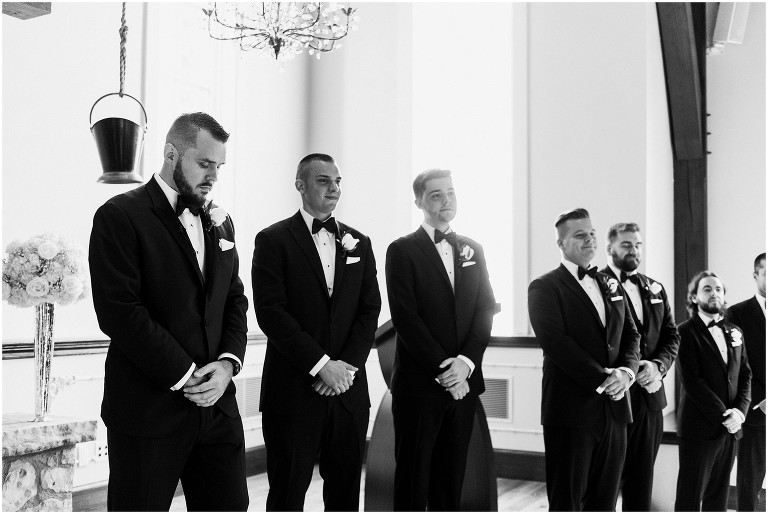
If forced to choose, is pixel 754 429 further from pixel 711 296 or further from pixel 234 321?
pixel 234 321

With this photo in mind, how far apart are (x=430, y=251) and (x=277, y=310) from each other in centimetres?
80

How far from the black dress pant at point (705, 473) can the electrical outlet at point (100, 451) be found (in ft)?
10.9

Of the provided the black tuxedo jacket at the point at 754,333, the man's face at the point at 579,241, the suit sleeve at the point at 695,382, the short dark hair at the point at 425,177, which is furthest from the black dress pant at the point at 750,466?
the short dark hair at the point at 425,177

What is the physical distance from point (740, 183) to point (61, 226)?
529cm

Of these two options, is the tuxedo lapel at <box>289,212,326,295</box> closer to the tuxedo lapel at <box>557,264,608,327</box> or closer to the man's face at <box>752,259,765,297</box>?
the tuxedo lapel at <box>557,264,608,327</box>

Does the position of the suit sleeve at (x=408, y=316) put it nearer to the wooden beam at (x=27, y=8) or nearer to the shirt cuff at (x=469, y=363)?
the shirt cuff at (x=469, y=363)

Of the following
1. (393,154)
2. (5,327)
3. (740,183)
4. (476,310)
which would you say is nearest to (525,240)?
(393,154)

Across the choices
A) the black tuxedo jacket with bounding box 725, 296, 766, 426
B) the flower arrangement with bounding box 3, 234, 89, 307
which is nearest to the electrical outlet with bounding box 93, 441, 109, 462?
the flower arrangement with bounding box 3, 234, 89, 307

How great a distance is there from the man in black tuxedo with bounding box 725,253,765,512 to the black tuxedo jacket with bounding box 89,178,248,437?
3.09 m

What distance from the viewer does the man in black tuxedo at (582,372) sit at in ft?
11.4

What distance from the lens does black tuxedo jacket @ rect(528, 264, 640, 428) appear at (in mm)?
3494

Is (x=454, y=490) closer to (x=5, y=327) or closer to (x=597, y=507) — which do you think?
(x=597, y=507)

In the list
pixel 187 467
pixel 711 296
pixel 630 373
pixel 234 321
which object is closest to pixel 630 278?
pixel 711 296

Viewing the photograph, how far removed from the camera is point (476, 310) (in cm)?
346
